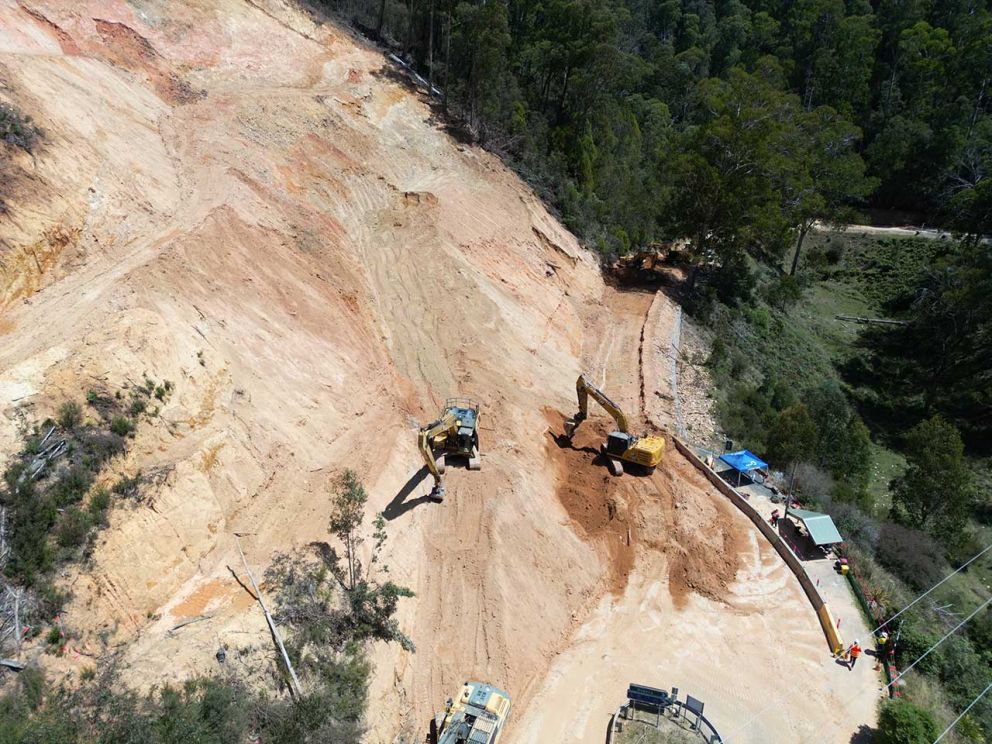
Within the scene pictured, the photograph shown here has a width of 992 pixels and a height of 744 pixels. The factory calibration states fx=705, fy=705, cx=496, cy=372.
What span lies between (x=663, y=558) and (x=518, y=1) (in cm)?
5430

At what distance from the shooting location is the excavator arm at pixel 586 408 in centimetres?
2680

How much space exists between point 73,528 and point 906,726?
65.1 feet

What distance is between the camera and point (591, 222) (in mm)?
44250

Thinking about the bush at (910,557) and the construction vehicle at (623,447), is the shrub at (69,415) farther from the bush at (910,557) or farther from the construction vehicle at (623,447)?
the bush at (910,557)

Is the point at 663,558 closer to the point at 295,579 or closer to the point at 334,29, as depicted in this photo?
the point at 295,579

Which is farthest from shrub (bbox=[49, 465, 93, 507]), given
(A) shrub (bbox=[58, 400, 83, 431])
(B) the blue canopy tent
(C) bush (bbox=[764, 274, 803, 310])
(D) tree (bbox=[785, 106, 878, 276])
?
(D) tree (bbox=[785, 106, 878, 276])

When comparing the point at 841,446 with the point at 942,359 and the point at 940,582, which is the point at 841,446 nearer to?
the point at 940,582

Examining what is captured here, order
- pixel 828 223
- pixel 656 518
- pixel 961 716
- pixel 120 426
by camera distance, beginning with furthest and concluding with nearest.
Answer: pixel 828 223, pixel 656 518, pixel 961 716, pixel 120 426

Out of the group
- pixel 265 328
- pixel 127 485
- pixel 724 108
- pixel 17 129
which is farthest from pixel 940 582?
pixel 17 129

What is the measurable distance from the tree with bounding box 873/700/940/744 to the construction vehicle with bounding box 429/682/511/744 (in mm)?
9220

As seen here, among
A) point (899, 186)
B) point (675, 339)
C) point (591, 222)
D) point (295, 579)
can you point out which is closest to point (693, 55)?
point (899, 186)

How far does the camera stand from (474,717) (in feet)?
56.5

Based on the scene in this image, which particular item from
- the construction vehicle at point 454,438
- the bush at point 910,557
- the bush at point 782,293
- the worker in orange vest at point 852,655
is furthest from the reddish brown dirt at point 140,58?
the bush at point 782,293

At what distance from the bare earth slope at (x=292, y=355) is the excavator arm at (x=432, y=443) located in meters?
0.71
